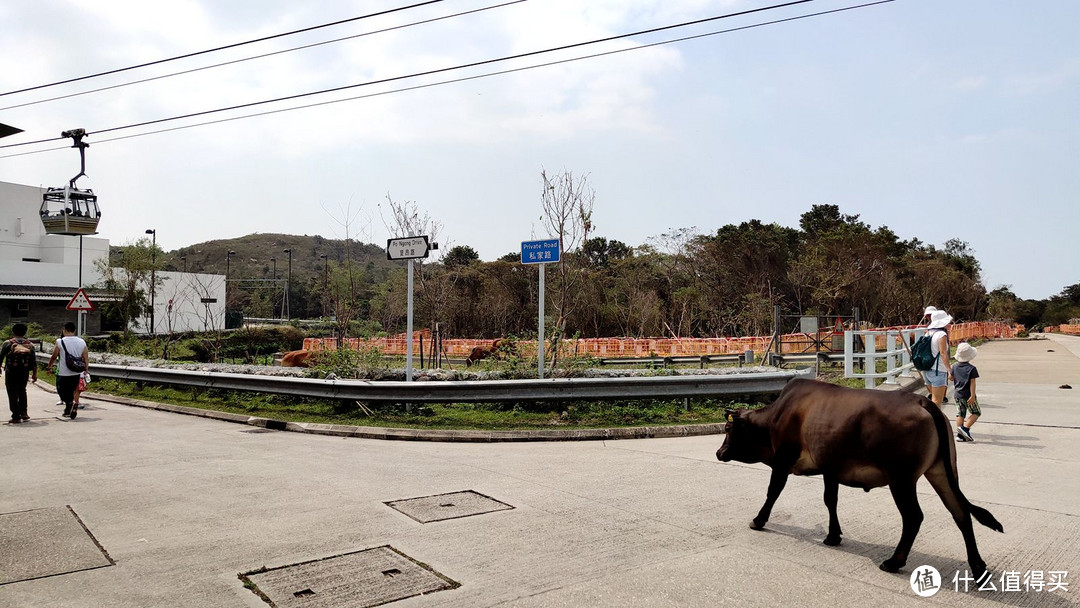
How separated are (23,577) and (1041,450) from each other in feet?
35.4

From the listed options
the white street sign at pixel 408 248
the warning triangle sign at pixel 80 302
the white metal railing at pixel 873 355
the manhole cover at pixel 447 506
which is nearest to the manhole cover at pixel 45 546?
the manhole cover at pixel 447 506

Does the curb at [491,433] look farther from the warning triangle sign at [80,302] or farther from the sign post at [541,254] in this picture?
the warning triangle sign at [80,302]

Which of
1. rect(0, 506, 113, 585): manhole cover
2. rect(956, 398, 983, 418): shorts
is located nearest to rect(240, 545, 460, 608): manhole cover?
rect(0, 506, 113, 585): manhole cover

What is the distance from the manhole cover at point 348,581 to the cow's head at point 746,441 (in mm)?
2377

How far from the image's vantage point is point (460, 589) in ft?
14.7

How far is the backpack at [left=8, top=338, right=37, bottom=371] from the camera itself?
11.8 metres

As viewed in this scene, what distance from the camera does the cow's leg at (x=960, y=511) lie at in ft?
15.1

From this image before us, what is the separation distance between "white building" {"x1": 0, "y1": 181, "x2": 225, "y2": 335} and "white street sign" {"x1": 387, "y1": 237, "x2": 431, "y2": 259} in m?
41.4

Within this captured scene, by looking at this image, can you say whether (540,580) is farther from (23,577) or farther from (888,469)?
(23,577)

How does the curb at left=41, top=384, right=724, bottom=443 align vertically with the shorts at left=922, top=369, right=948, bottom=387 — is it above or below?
below

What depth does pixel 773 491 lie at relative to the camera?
Result: 5.59 metres

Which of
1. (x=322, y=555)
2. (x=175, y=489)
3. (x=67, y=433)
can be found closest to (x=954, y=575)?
(x=322, y=555)

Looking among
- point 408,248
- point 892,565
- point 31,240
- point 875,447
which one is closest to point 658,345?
point 408,248

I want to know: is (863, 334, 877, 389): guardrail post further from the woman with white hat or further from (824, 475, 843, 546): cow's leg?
(824, 475, 843, 546): cow's leg
